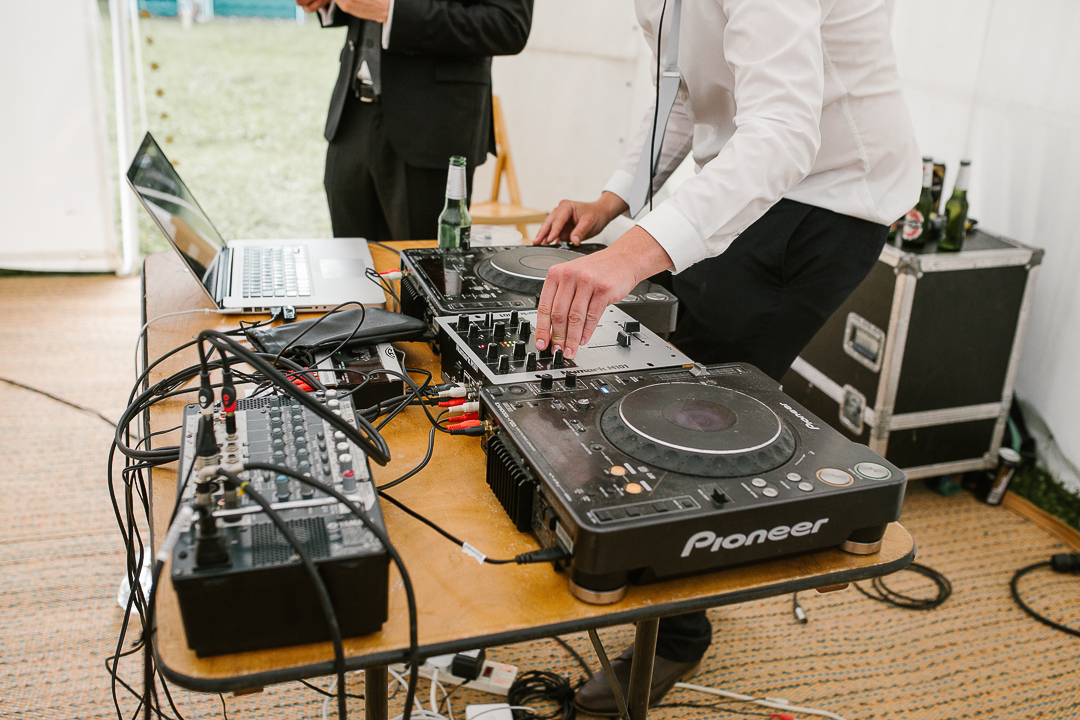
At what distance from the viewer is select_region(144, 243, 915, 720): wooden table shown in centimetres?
73

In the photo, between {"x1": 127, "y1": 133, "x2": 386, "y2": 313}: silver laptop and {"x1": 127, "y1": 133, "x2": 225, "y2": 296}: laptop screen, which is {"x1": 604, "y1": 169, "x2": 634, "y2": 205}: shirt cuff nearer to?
{"x1": 127, "y1": 133, "x2": 386, "y2": 313}: silver laptop

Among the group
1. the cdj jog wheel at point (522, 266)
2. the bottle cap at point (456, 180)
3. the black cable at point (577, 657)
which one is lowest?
the black cable at point (577, 657)

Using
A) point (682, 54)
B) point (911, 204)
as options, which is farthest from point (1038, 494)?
point (682, 54)

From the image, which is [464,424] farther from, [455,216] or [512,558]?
[455,216]

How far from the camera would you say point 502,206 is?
3.43 metres

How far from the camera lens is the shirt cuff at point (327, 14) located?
6.93 ft

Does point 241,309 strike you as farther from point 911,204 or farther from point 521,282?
point 911,204

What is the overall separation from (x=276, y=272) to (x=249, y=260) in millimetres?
98

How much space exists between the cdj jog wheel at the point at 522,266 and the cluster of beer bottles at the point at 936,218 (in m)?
1.25

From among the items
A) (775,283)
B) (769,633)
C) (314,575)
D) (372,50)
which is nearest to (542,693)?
(769,633)

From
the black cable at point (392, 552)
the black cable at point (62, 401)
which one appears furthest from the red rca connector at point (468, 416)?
the black cable at point (62, 401)

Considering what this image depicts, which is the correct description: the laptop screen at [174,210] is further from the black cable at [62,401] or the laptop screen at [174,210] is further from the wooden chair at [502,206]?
the wooden chair at [502,206]

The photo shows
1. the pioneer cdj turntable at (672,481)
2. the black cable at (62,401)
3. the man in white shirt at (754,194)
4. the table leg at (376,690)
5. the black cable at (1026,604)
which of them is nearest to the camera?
the pioneer cdj turntable at (672,481)

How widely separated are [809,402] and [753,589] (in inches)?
75.4
